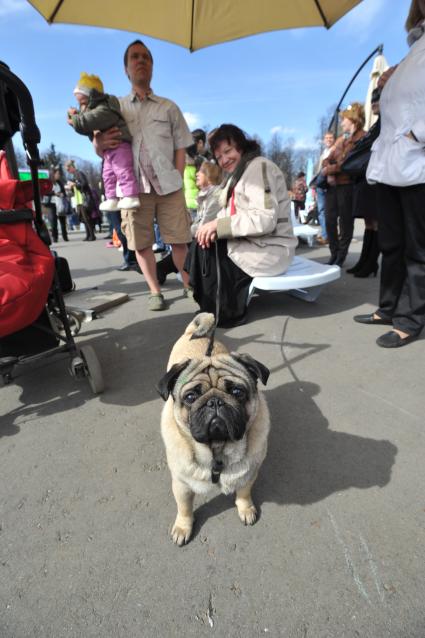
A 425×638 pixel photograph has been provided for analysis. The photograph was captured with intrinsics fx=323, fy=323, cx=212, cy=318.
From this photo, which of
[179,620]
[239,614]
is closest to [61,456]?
[179,620]

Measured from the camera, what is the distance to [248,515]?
153 cm

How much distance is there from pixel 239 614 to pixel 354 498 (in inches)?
30.2

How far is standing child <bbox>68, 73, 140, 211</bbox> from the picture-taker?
3.29 meters

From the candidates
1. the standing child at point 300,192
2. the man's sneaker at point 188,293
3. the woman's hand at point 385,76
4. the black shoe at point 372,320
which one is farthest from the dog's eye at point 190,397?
the standing child at point 300,192

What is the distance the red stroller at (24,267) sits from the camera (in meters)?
1.91

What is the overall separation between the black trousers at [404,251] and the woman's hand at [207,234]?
160 cm

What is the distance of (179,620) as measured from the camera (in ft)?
3.88

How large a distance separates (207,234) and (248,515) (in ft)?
8.61

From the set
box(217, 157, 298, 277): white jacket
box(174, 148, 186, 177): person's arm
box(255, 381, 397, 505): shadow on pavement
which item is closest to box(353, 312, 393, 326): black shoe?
box(217, 157, 298, 277): white jacket

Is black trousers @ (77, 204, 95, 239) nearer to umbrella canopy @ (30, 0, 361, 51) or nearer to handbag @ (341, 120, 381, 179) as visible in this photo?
umbrella canopy @ (30, 0, 361, 51)

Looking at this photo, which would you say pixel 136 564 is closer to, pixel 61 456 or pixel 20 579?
pixel 20 579

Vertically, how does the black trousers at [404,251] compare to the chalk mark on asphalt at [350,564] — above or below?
above

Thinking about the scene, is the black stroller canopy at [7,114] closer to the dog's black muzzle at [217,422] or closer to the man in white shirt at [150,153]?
the man in white shirt at [150,153]

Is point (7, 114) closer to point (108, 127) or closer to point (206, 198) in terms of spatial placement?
point (108, 127)
